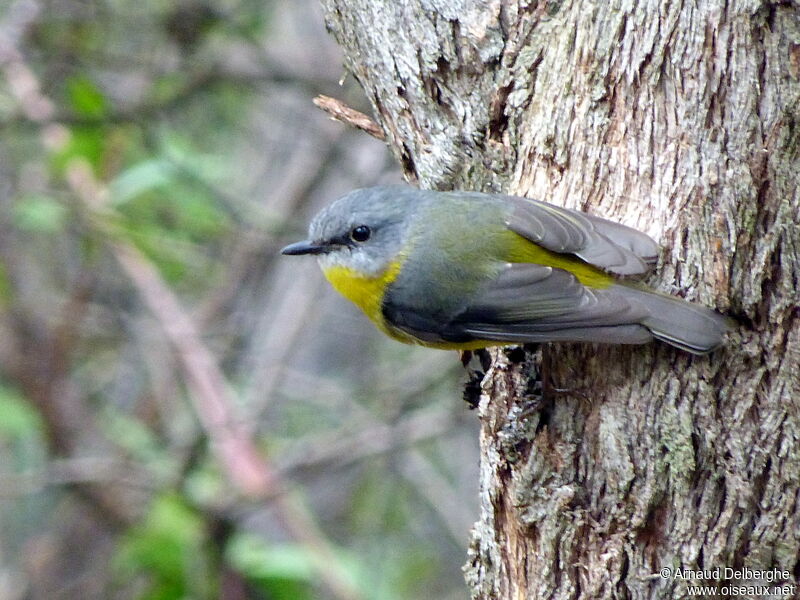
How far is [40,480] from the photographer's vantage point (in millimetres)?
4875

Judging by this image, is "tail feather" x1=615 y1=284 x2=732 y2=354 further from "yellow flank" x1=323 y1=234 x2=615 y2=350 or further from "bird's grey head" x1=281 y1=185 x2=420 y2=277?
"bird's grey head" x1=281 y1=185 x2=420 y2=277

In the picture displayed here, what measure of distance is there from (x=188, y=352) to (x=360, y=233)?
2.17m

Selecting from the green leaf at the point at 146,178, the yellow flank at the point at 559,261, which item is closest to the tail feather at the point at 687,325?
the yellow flank at the point at 559,261

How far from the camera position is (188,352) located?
Answer: 509cm

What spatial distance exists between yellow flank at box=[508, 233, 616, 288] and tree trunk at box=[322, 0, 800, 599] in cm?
17

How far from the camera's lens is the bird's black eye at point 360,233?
10.5 feet

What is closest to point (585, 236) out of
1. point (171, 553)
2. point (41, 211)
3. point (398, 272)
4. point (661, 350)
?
point (661, 350)

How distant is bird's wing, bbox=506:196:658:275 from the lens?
2537mm

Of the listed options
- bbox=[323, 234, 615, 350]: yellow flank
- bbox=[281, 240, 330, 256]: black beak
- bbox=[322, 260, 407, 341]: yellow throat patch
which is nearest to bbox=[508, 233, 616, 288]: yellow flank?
bbox=[323, 234, 615, 350]: yellow flank

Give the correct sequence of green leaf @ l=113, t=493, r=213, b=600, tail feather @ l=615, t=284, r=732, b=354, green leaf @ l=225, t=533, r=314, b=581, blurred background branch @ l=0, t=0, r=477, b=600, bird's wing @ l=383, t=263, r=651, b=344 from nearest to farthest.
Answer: tail feather @ l=615, t=284, r=732, b=354
bird's wing @ l=383, t=263, r=651, b=344
green leaf @ l=225, t=533, r=314, b=581
green leaf @ l=113, t=493, r=213, b=600
blurred background branch @ l=0, t=0, r=477, b=600

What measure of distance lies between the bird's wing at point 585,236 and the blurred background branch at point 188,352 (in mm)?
1421

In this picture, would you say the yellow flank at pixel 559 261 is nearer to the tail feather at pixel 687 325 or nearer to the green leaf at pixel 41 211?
the tail feather at pixel 687 325

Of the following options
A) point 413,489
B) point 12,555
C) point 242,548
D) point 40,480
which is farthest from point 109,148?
point 12,555

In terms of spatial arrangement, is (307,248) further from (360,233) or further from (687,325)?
(687,325)
